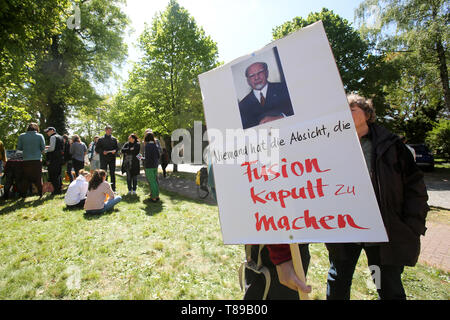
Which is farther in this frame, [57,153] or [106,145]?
[106,145]

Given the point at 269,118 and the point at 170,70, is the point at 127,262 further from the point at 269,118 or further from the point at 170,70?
the point at 170,70

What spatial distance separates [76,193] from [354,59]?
63.1 ft

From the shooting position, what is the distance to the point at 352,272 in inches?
72.9

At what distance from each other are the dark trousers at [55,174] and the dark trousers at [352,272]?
8.04 m

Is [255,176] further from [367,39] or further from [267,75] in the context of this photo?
[367,39]

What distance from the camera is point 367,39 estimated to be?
1516 cm

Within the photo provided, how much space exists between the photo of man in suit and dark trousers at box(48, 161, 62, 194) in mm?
7731

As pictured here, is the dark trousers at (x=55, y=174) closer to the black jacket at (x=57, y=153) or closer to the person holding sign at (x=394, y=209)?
the black jacket at (x=57, y=153)

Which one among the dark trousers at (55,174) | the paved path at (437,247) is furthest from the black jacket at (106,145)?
the paved path at (437,247)

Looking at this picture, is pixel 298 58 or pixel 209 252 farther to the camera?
pixel 209 252

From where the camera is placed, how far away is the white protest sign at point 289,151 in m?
1.14

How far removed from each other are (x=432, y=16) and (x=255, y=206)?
17988 mm

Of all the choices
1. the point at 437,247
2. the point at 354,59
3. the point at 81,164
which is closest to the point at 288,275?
the point at 437,247
